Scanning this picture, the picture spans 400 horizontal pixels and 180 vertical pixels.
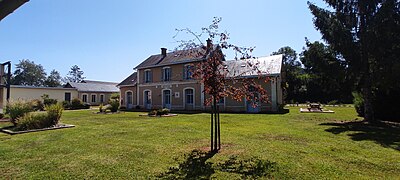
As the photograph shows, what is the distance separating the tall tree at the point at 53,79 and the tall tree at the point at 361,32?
74.5 m

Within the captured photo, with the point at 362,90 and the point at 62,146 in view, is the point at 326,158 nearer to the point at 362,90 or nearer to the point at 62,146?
the point at 62,146

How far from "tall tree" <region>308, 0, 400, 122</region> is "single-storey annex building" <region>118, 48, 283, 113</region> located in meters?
6.90

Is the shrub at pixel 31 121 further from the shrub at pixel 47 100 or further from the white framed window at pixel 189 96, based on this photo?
the shrub at pixel 47 100

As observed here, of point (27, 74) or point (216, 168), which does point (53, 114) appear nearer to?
point (216, 168)

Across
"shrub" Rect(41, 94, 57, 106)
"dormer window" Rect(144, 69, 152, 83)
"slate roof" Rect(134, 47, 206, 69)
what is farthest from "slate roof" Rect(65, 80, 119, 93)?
"dormer window" Rect(144, 69, 152, 83)

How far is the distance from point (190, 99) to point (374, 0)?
16.3 meters

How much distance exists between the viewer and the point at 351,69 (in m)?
12.5

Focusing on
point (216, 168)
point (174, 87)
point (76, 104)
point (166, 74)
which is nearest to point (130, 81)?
point (166, 74)

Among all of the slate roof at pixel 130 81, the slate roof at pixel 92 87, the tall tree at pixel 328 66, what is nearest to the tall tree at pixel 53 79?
the slate roof at pixel 92 87

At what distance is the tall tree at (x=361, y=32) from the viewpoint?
448 inches

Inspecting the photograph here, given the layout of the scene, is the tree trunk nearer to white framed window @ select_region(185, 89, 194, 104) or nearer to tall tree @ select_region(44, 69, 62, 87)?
white framed window @ select_region(185, 89, 194, 104)

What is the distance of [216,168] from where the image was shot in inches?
190

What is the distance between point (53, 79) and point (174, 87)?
6289 centimetres

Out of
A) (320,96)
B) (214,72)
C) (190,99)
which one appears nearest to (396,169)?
(214,72)
